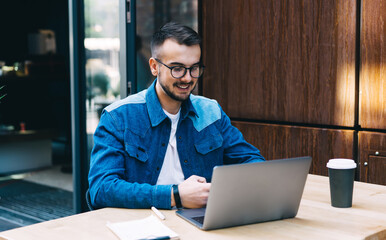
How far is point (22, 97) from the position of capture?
298 inches

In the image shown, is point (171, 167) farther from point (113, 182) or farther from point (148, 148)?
point (113, 182)

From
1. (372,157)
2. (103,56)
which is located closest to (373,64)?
(372,157)

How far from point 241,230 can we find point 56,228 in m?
0.52

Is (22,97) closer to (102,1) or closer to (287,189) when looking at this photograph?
(102,1)

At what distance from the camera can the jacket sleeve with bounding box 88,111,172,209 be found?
158 cm

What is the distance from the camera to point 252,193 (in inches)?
54.1

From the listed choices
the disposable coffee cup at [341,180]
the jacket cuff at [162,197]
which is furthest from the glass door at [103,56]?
the disposable coffee cup at [341,180]

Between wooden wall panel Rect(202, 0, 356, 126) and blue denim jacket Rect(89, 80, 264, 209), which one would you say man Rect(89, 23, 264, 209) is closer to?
blue denim jacket Rect(89, 80, 264, 209)

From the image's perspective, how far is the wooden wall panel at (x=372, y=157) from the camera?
105 inches

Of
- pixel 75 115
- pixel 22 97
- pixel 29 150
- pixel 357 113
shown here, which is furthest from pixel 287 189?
pixel 22 97

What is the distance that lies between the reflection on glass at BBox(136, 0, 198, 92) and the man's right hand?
207cm

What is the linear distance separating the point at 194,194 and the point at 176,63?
0.53 m

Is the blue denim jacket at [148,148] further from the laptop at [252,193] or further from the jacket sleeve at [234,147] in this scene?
the laptop at [252,193]

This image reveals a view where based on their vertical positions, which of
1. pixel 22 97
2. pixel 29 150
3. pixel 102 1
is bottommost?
pixel 29 150
